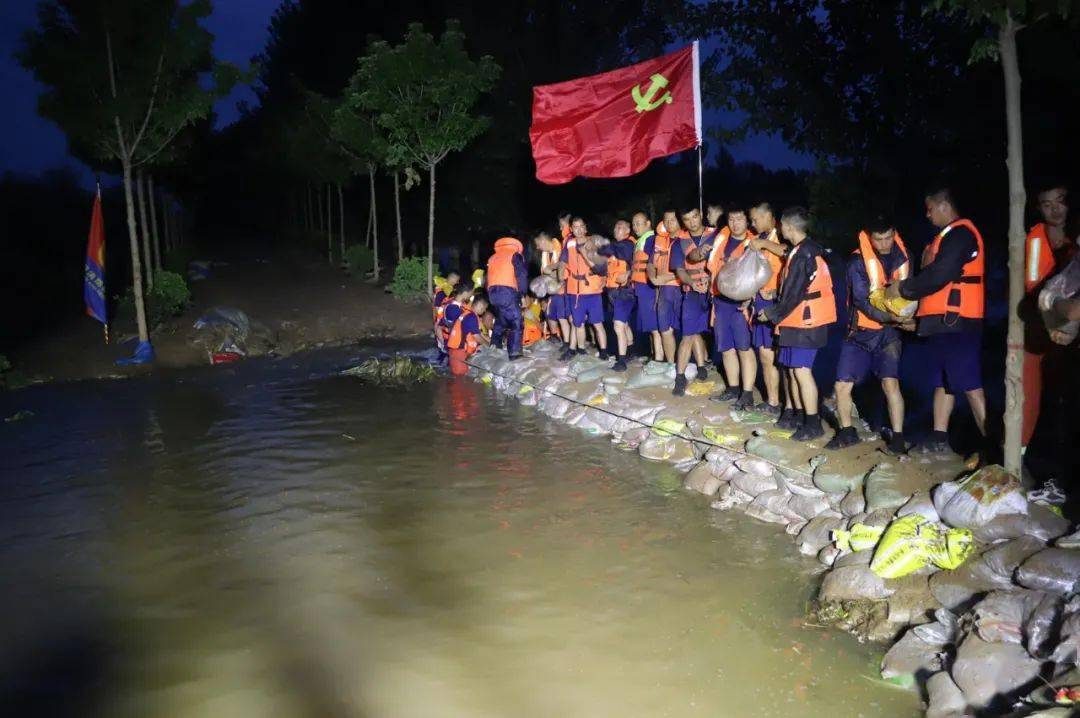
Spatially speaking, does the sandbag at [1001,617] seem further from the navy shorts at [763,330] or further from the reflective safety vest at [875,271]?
the navy shorts at [763,330]

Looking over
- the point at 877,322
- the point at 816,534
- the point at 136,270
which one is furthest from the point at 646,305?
the point at 136,270

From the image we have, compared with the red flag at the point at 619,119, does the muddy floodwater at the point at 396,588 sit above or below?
below

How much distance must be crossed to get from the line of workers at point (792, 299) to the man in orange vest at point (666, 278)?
14mm

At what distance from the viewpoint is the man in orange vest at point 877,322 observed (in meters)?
5.89

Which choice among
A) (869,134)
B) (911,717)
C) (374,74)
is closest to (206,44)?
(374,74)

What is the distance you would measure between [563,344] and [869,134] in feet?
15.7

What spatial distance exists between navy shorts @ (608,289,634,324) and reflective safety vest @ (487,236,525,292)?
191cm

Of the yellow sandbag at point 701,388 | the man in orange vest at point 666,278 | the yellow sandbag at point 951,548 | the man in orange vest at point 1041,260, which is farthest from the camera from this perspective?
the man in orange vest at point 666,278

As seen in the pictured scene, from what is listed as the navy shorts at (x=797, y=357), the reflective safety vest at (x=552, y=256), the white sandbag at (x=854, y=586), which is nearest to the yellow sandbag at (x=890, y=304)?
the navy shorts at (x=797, y=357)

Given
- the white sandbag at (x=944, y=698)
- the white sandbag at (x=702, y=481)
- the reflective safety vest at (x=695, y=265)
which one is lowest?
the white sandbag at (x=944, y=698)

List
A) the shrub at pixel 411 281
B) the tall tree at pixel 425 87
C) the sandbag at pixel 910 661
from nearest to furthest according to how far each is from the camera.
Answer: the sandbag at pixel 910 661 → the tall tree at pixel 425 87 → the shrub at pixel 411 281

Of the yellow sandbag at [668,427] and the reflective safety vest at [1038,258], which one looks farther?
the yellow sandbag at [668,427]

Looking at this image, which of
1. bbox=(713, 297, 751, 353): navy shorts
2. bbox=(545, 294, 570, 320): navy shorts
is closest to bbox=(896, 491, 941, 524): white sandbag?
bbox=(713, 297, 751, 353): navy shorts

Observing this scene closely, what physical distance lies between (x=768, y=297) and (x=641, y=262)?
229 cm
